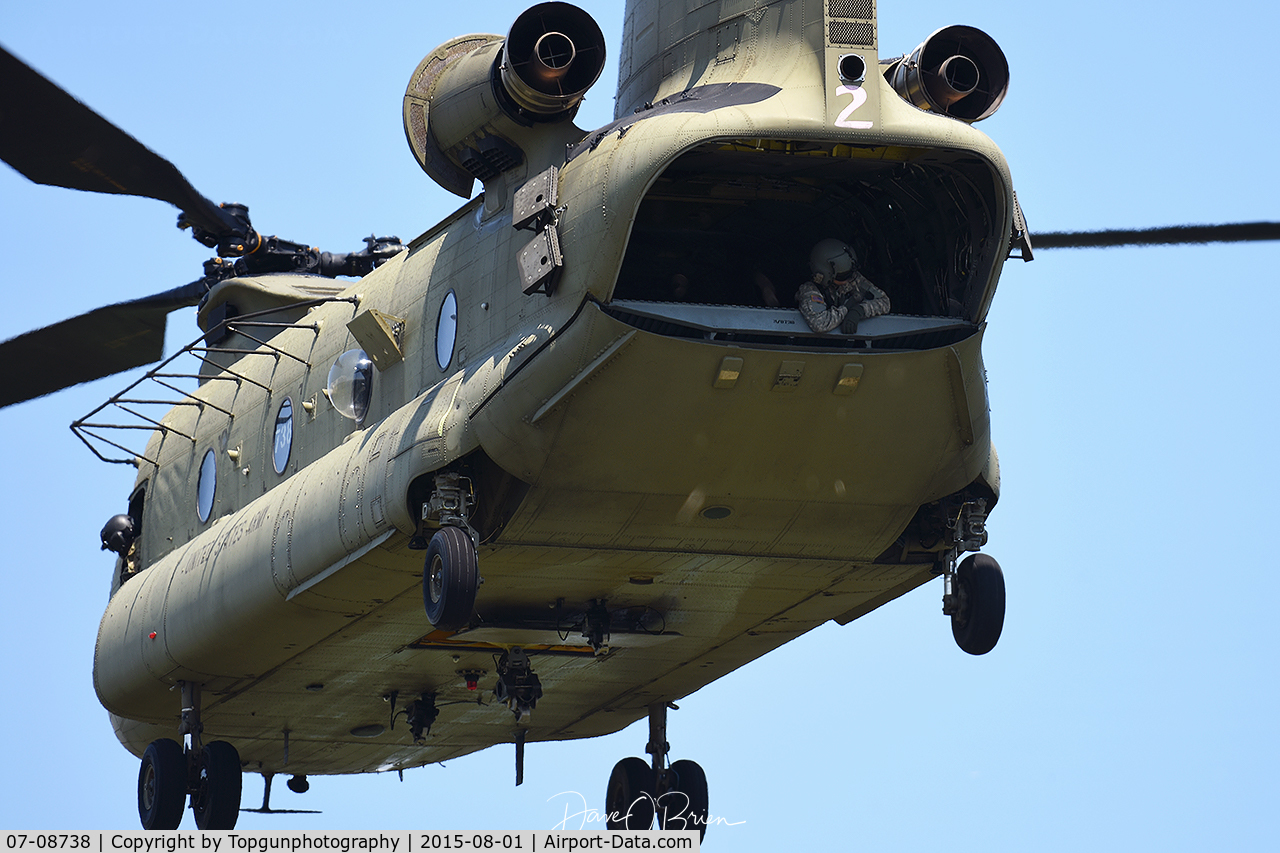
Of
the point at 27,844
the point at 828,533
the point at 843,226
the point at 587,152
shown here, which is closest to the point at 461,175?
the point at 587,152

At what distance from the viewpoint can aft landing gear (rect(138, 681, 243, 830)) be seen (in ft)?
72.2

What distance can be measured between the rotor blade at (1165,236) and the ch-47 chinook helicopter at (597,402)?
203cm

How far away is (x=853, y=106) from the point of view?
16469 millimetres

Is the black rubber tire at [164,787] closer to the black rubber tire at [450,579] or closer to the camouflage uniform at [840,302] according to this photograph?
the black rubber tire at [450,579]

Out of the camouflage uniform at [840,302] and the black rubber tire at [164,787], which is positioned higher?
the camouflage uniform at [840,302]

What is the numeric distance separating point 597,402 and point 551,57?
3.41 meters

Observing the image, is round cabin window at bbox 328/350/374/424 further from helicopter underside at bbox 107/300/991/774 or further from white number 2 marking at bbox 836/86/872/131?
white number 2 marking at bbox 836/86/872/131

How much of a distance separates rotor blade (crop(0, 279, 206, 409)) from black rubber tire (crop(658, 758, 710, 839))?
8.39 meters

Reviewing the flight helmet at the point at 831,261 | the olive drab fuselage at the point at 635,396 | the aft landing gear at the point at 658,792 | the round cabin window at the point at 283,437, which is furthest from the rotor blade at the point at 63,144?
the aft landing gear at the point at 658,792

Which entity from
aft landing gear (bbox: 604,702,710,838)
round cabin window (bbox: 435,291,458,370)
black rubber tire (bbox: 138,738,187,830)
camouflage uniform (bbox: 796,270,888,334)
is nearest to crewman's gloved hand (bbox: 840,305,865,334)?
camouflage uniform (bbox: 796,270,888,334)

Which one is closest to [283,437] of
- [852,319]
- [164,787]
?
[164,787]

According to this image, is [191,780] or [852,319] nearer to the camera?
[852,319]

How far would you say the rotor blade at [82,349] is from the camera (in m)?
22.6

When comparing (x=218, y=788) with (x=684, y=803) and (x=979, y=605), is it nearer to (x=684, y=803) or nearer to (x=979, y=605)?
(x=684, y=803)
